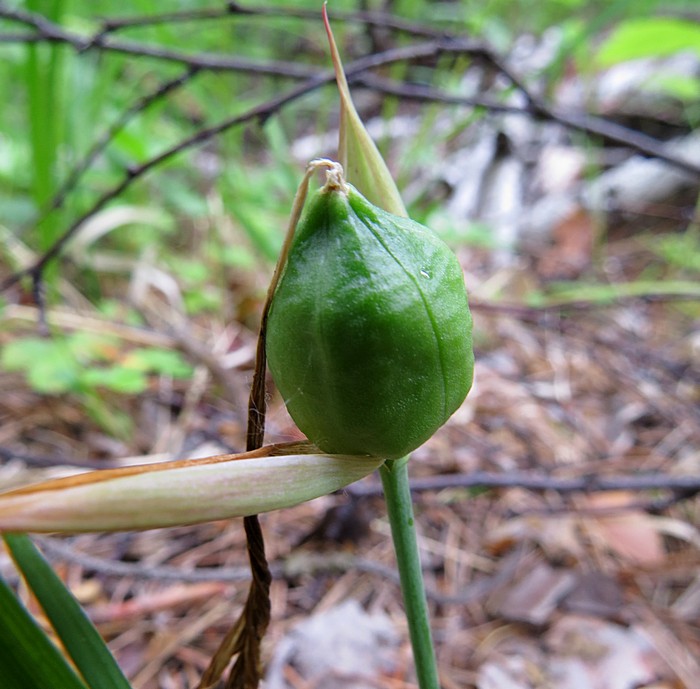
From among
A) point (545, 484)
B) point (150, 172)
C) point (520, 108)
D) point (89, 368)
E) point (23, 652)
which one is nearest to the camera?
point (23, 652)

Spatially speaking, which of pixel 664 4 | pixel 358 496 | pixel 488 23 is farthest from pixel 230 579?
pixel 664 4

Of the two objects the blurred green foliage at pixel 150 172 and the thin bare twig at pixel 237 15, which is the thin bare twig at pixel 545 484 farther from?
the thin bare twig at pixel 237 15

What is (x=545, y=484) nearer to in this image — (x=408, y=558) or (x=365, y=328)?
(x=408, y=558)

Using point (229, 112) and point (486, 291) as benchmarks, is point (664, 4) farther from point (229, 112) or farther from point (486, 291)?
point (229, 112)

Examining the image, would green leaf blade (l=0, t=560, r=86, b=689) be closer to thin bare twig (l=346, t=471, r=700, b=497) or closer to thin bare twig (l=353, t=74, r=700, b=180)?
thin bare twig (l=346, t=471, r=700, b=497)

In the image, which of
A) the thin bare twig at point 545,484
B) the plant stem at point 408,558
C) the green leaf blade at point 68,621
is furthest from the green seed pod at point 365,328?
the thin bare twig at point 545,484

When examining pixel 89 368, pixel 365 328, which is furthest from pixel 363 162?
pixel 89 368
